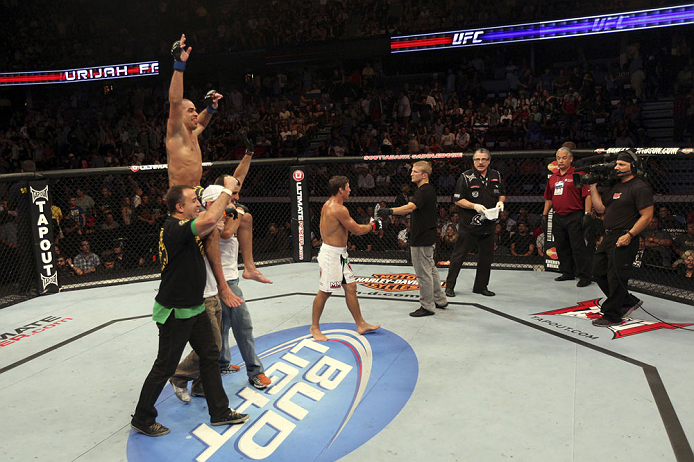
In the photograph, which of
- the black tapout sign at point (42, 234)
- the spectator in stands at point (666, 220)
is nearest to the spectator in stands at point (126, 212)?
the black tapout sign at point (42, 234)

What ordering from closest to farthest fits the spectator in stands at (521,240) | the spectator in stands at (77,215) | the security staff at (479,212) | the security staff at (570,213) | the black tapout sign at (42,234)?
the security staff at (479,212) < the security staff at (570,213) < the black tapout sign at (42,234) < the spectator in stands at (521,240) < the spectator in stands at (77,215)

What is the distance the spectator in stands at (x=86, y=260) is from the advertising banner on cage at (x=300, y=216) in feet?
9.41

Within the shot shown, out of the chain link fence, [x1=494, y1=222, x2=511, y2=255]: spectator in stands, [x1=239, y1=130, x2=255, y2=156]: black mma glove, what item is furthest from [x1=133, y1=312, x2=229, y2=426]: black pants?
[x1=494, y1=222, x2=511, y2=255]: spectator in stands

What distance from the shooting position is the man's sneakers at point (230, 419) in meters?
3.27

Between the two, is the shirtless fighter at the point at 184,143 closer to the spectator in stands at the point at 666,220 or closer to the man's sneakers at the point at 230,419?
the man's sneakers at the point at 230,419

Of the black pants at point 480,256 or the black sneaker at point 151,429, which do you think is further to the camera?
the black pants at point 480,256

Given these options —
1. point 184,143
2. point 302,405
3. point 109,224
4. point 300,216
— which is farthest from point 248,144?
point 109,224

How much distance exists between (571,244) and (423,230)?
2167mm

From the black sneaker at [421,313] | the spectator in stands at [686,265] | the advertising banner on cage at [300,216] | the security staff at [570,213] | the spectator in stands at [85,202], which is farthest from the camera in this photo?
the spectator in stands at [85,202]

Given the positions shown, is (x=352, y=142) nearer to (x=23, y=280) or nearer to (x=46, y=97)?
(x=23, y=280)

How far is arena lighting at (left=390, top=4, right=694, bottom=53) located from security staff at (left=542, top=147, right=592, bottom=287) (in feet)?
23.2

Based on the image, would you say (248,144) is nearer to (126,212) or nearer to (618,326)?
(618,326)

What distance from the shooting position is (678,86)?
11.7 metres

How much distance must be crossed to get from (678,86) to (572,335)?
9.64 m
